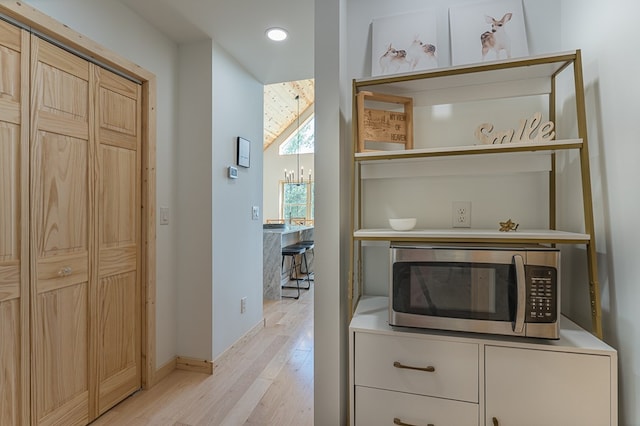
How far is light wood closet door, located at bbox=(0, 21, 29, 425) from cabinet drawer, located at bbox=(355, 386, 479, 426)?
1.53 m

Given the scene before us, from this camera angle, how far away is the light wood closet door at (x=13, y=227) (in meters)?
1.38

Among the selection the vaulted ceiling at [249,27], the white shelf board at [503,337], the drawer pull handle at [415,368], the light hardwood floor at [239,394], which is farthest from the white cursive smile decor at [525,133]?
the light hardwood floor at [239,394]

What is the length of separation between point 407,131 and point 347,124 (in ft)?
1.01

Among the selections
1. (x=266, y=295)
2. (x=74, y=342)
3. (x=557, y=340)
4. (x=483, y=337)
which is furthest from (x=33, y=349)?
(x=266, y=295)

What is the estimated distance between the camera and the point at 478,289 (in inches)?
47.3

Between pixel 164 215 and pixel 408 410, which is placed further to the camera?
pixel 164 215

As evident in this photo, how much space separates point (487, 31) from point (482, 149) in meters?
0.74

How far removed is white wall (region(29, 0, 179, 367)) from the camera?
75.5 inches

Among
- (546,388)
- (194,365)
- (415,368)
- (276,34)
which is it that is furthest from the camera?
(194,365)

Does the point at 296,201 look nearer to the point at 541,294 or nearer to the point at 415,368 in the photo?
the point at 415,368

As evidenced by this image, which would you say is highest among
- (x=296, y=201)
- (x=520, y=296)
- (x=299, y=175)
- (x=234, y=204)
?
(x=299, y=175)

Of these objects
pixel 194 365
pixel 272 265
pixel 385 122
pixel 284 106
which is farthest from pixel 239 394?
pixel 284 106

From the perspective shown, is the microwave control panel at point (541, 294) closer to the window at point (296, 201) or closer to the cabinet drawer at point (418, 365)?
the cabinet drawer at point (418, 365)

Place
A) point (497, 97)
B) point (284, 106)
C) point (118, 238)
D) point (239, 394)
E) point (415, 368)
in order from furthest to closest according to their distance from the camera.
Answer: point (284, 106) → point (239, 394) → point (118, 238) → point (497, 97) → point (415, 368)
